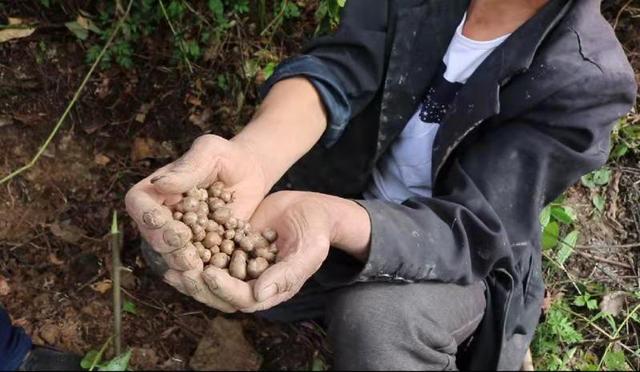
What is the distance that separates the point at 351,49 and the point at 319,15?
605mm

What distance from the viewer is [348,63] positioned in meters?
1.32

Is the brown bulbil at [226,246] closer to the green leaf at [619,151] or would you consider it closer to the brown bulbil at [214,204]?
the brown bulbil at [214,204]

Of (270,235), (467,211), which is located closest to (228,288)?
(270,235)

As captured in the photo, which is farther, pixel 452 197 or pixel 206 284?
pixel 452 197

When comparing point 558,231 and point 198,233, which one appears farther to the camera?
point 558,231

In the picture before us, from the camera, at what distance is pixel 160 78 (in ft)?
6.31

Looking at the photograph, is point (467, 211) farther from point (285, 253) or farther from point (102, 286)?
point (102, 286)

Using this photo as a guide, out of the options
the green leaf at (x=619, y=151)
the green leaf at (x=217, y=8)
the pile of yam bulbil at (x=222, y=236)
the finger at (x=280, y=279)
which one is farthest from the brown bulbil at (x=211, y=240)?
the green leaf at (x=619, y=151)

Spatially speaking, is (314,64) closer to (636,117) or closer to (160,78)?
(160,78)

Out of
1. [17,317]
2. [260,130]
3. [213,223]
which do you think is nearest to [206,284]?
[213,223]

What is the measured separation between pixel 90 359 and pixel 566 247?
3.48 ft

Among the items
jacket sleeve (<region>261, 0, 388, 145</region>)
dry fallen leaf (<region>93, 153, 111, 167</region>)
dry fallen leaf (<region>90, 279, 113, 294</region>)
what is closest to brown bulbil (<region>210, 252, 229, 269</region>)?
jacket sleeve (<region>261, 0, 388, 145</region>)

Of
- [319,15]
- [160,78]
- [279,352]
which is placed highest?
[319,15]

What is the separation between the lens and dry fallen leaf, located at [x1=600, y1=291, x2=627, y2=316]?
1627 millimetres
